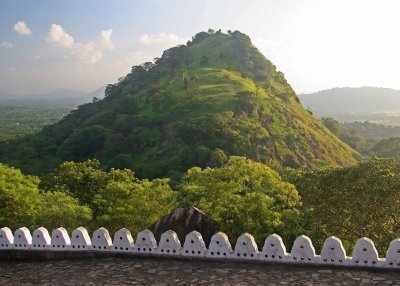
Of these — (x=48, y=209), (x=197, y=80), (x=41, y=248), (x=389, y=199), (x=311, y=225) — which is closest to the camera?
(x=41, y=248)

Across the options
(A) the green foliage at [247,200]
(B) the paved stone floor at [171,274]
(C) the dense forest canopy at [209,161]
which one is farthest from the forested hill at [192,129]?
(B) the paved stone floor at [171,274]

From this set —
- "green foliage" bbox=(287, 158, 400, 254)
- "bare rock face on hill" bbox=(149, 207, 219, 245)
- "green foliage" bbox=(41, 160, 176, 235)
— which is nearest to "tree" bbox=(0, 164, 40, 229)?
"green foliage" bbox=(41, 160, 176, 235)

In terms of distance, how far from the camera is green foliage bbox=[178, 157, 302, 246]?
22.8 meters

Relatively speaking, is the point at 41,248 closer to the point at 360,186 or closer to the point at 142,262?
the point at 142,262

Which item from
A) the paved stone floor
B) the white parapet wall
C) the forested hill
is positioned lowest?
the paved stone floor

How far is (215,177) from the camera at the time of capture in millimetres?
26250

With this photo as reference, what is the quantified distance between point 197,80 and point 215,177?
9901cm

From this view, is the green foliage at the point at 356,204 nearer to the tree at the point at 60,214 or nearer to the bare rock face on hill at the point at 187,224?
the bare rock face on hill at the point at 187,224

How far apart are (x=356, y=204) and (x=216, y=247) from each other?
13.6 metres

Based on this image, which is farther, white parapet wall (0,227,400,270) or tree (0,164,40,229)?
tree (0,164,40,229)

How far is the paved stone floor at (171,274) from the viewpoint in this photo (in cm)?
1048

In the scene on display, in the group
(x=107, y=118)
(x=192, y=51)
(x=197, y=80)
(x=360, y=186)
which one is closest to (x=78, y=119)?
(x=107, y=118)

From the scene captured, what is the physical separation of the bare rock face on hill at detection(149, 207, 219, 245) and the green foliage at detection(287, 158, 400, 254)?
12141mm

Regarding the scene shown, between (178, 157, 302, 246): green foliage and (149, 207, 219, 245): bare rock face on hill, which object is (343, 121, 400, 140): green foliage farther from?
(149, 207, 219, 245): bare rock face on hill
